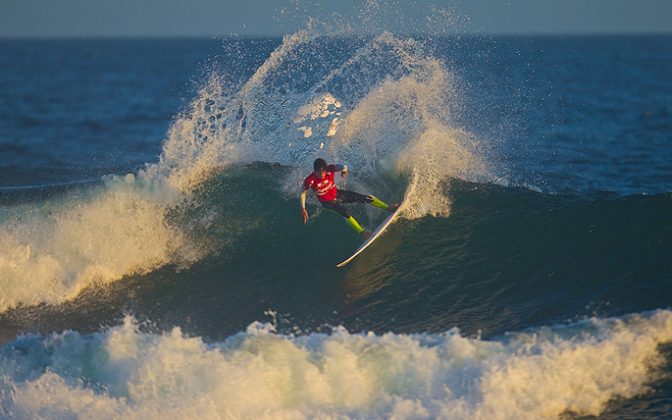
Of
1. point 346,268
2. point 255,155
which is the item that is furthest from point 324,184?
point 255,155

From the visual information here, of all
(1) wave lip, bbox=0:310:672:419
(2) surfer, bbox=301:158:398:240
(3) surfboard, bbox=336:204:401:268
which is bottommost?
(1) wave lip, bbox=0:310:672:419

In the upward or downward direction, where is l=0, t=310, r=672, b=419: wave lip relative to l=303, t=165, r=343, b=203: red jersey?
downward

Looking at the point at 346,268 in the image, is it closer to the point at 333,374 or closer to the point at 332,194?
the point at 332,194

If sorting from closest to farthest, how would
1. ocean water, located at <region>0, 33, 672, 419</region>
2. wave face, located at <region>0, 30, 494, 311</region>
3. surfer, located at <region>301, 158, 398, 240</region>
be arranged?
ocean water, located at <region>0, 33, 672, 419</region>, wave face, located at <region>0, 30, 494, 311</region>, surfer, located at <region>301, 158, 398, 240</region>

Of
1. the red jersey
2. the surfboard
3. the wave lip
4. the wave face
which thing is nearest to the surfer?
the red jersey

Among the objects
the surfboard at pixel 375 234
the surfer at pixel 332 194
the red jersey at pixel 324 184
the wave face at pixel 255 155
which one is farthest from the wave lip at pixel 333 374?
the red jersey at pixel 324 184

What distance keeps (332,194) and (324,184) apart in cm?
24

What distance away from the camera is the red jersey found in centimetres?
1083

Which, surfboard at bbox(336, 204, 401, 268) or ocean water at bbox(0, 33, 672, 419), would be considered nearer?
ocean water at bbox(0, 33, 672, 419)

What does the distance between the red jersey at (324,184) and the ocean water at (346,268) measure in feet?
2.85

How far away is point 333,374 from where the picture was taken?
745 cm

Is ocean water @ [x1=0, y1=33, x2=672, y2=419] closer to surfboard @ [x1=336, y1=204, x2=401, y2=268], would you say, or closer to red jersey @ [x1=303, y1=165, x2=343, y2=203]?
surfboard @ [x1=336, y1=204, x2=401, y2=268]

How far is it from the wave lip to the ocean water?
2 cm

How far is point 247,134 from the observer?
14.6m
